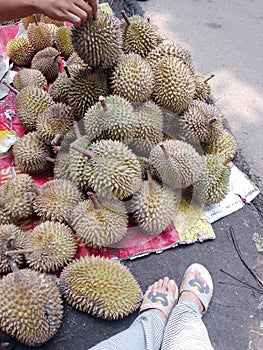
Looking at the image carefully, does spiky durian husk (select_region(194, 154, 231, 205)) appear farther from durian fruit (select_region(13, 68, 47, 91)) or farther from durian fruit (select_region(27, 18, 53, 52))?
durian fruit (select_region(27, 18, 53, 52))

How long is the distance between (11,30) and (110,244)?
2.21 m

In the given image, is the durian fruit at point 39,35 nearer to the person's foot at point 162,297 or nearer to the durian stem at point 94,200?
the durian stem at point 94,200

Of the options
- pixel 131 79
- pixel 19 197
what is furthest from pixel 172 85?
pixel 19 197

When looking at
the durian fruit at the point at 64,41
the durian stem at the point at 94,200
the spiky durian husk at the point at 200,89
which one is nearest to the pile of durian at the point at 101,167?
the durian stem at the point at 94,200

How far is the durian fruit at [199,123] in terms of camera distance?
1977 millimetres

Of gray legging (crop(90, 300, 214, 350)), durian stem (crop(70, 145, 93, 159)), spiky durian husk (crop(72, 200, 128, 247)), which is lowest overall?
gray legging (crop(90, 300, 214, 350))

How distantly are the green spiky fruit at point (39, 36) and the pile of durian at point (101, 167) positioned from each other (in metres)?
0.69

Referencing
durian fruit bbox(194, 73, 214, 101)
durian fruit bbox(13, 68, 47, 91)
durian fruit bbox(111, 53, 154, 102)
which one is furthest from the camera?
durian fruit bbox(13, 68, 47, 91)

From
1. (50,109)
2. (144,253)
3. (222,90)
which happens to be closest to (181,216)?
(144,253)

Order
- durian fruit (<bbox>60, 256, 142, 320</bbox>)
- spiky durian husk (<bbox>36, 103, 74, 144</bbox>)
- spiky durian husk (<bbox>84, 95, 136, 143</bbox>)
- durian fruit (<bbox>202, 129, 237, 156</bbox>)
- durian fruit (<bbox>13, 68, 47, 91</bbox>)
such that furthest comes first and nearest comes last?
durian fruit (<bbox>13, 68, 47, 91</bbox>) → durian fruit (<bbox>202, 129, 237, 156</bbox>) → spiky durian husk (<bbox>36, 103, 74, 144</bbox>) → spiky durian husk (<bbox>84, 95, 136, 143</bbox>) → durian fruit (<bbox>60, 256, 142, 320</bbox>)

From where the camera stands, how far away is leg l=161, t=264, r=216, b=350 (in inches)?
56.7

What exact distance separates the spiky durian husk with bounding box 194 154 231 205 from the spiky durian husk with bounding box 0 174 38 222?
0.83 metres

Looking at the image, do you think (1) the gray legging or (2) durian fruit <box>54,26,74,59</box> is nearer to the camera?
(1) the gray legging

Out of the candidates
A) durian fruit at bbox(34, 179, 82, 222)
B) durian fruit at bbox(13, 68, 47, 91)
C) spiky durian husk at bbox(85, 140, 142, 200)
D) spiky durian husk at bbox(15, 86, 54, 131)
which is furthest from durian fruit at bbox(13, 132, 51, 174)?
durian fruit at bbox(13, 68, 47, 91)
